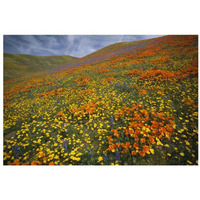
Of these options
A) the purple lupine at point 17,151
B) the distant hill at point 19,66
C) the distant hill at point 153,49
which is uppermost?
the distant hill at point 19,66

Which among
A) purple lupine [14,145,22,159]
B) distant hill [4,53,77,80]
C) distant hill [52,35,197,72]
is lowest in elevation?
purple lupine [14,145,22,159]

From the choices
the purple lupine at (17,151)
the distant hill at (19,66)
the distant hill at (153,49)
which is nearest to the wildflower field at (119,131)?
the purple lupine at (17,151)

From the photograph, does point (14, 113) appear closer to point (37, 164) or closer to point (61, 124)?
point (61, 124)

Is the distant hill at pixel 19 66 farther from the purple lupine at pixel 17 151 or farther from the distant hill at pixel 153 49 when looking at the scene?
the purple lupine at pixel 17 151

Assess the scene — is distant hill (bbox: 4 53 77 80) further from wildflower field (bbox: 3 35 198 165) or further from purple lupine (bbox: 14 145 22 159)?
purple lupine (bbox: 14 145 22 159)

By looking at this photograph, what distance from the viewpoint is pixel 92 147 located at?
10.0 ft

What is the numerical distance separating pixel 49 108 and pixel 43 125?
1381 mm

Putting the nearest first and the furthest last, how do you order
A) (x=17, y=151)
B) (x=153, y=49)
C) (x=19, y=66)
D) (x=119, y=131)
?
(x=17, y=151) < (x=119, y=131) < (x=153, y=49) < (x=19, y=66)

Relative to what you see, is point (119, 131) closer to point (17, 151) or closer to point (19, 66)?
point (17, 151)

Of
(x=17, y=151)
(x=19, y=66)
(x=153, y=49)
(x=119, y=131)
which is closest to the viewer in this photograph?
(x=17, y=151)

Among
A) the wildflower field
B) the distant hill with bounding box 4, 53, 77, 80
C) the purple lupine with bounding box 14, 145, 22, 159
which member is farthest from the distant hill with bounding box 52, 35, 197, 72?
the distant hill with bounding box 4, 53, 77, 80

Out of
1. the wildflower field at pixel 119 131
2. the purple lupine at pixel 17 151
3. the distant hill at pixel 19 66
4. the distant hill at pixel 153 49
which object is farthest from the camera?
the distant hill at pixel 19 66

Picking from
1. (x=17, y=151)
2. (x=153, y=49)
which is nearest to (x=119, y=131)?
(x=17, y=151)

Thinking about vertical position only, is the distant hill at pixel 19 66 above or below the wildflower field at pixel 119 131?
above
